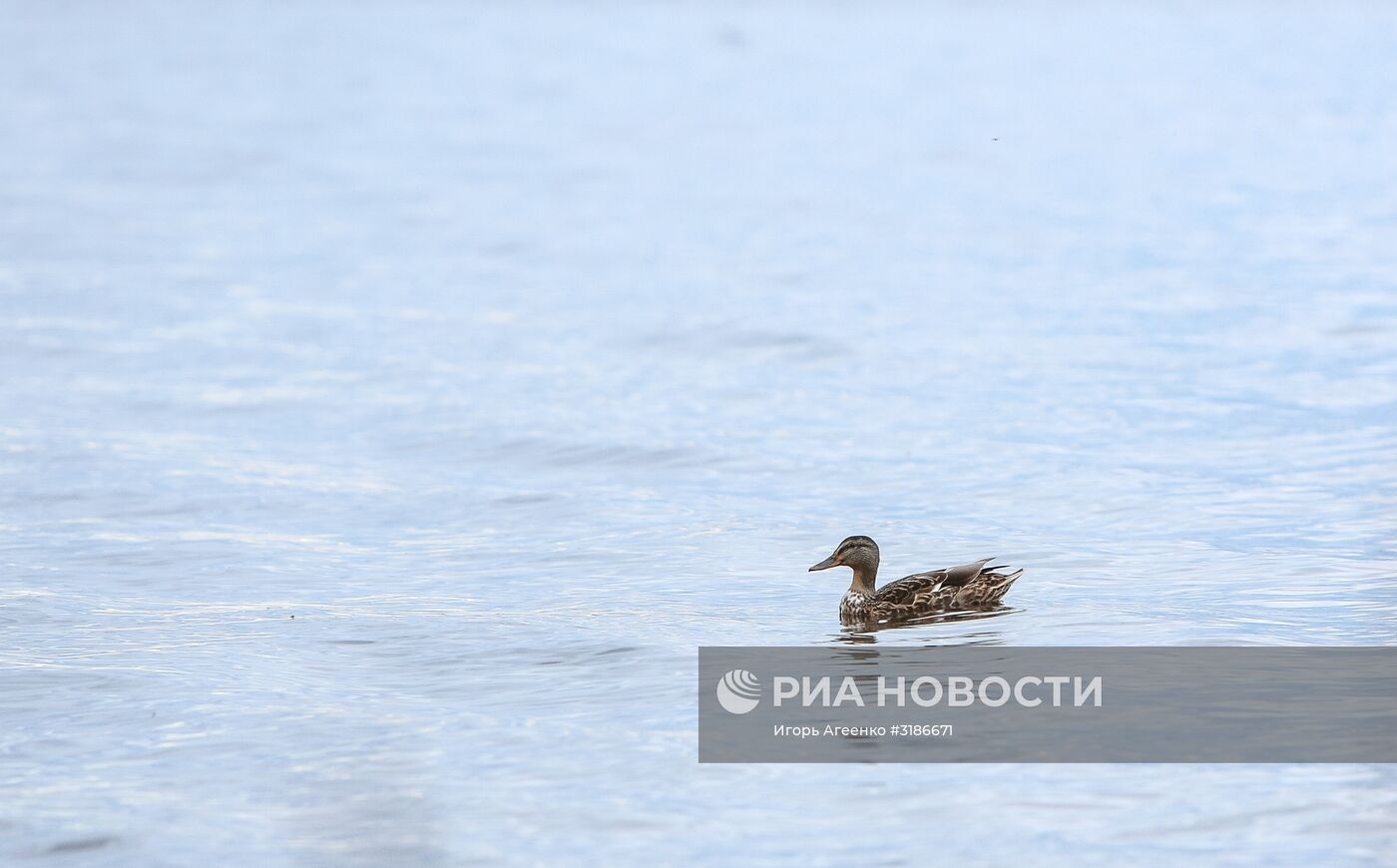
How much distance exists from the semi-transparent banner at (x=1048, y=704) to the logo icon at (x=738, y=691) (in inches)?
0.6

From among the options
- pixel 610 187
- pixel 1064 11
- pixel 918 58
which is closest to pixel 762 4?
pixel 1064 11

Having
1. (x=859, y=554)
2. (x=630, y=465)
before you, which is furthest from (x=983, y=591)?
(x=630, y=465)

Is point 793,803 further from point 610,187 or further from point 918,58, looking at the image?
point 918,58

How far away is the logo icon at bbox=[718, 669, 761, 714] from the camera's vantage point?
11477 mm

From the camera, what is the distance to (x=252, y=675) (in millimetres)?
12391

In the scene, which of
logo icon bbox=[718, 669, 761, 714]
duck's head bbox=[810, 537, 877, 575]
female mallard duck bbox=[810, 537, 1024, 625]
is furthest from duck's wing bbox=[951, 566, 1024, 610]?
logo icon bbox=[718, 669, 761, 714]

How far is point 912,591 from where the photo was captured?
13594 millimetres

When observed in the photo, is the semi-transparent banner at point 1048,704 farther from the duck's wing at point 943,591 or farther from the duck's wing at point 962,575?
the duck's wing at point 962,575

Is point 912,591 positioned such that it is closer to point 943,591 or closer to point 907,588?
point 907,588

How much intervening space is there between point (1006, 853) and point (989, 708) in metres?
1.93

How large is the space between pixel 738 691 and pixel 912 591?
2246 mm

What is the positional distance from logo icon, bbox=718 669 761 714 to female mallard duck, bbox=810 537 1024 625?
152cm

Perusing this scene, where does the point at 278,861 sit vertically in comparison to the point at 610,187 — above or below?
below

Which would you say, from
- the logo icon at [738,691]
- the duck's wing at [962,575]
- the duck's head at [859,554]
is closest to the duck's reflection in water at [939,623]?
the duck's wing at [962,575]
